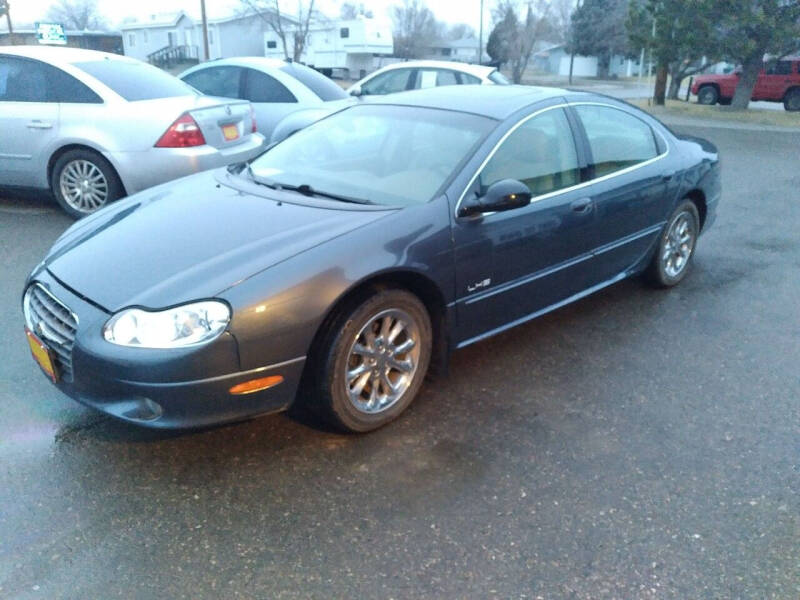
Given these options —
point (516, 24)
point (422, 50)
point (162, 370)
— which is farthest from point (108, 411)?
point (422, 50)

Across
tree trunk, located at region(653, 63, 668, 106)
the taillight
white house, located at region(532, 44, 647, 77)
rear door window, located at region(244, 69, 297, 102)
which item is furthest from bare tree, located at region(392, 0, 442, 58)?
the taillight

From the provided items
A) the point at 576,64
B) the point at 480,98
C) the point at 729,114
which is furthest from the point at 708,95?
the point at 576,64

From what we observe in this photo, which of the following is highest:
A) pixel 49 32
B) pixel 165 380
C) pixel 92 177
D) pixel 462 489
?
pixel 49 32

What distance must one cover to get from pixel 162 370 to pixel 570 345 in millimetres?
2534

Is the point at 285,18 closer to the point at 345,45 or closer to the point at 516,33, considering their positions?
the point at 345,45

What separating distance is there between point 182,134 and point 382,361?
415cm

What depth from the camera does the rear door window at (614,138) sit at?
14.3ft

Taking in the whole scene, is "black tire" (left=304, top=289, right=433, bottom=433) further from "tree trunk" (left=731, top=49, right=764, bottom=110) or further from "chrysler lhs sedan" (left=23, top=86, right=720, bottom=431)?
"tree trunk" (left=731, top=49, right=764, bottom=110)

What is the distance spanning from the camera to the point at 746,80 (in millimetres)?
21656

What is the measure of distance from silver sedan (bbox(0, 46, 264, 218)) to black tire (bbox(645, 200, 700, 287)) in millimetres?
4015

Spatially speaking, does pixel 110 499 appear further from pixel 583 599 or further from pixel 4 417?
pixel 583 599

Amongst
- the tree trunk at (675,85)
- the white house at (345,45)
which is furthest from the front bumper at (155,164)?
the white house at (345,45)

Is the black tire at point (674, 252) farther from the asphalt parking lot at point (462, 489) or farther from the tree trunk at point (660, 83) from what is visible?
the tree trunk at point (660, 83)

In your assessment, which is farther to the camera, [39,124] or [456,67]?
[456,67]
